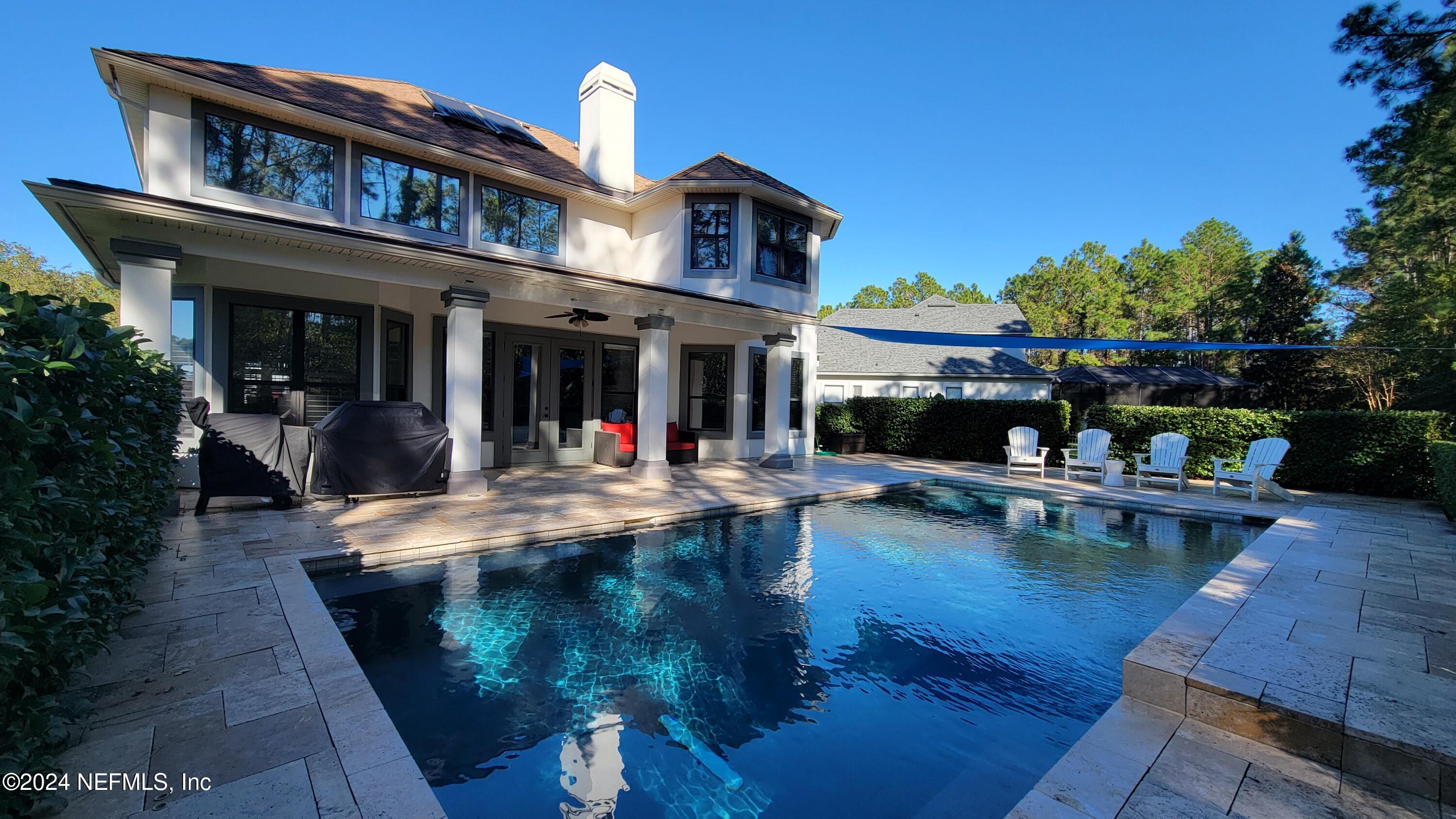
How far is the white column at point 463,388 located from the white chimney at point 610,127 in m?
5.70

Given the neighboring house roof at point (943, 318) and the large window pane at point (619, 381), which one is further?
the neighboring house roof at point (943, 318)

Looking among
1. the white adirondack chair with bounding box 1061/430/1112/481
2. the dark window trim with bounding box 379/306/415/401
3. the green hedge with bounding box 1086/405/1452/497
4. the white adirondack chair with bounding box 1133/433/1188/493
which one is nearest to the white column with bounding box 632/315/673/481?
the dark window trim with bounding box 379/306/415/401

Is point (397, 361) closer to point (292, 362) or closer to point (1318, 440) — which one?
point (292, 362)

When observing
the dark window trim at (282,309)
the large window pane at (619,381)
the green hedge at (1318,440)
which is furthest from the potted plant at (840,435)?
the dark window trim at (282,309)

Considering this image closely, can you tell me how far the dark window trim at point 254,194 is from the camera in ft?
25.0

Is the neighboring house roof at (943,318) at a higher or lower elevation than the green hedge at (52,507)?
higher

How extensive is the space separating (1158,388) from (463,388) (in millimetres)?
28381

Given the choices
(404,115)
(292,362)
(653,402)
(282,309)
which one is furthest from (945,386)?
(282,309)

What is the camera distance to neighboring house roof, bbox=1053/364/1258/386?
2252 cm

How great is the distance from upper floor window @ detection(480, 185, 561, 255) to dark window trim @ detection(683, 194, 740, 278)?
8.20ft

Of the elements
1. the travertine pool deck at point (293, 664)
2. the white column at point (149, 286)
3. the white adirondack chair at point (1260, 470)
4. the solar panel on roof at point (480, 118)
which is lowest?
the travertine pool deck at point (293, 664)

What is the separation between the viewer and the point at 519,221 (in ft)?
35.2

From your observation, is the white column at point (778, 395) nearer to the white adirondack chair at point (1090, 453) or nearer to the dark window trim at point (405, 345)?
the white adirondack chair at point (1090, 453)

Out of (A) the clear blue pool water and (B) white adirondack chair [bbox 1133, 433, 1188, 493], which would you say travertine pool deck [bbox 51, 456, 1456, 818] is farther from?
(B) white adirondack chair [bbox 1133, 433, 1188, 493]
